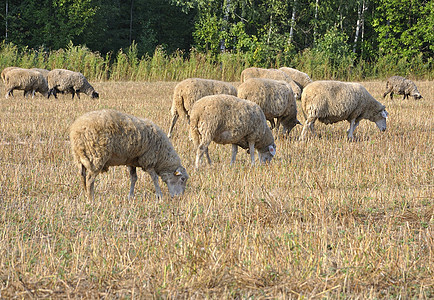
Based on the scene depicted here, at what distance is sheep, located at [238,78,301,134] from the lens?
1189 centimetres

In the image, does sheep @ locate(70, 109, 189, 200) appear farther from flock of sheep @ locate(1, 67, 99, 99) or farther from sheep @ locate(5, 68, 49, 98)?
sheep @ locate(5, 68, 49, 98)

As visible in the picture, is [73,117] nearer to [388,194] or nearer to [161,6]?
[388,194]

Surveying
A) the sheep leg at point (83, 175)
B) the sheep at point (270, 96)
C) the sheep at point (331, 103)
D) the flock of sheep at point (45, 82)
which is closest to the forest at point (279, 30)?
the flock of sheep at point (45, 82)

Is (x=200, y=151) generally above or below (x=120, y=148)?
below

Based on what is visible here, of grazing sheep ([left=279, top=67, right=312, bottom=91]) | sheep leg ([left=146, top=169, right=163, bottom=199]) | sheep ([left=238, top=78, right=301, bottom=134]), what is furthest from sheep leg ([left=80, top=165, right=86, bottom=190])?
grazing sheep ([left=279, top=67, right=312, bottom=91])

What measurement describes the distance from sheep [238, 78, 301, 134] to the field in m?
1.61

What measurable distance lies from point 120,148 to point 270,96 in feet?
19.1

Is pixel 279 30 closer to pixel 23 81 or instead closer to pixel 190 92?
pixel 23 81

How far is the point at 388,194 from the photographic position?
7.02 meters

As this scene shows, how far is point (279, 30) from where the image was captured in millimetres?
33656

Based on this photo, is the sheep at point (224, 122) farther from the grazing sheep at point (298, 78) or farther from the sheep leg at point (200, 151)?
the grazing sheep at point (298, 78)

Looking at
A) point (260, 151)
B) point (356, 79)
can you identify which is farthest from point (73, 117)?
point (356, 79)

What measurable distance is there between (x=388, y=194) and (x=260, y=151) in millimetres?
3355

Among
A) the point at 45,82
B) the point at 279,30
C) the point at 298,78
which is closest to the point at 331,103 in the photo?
the point at 298,78
